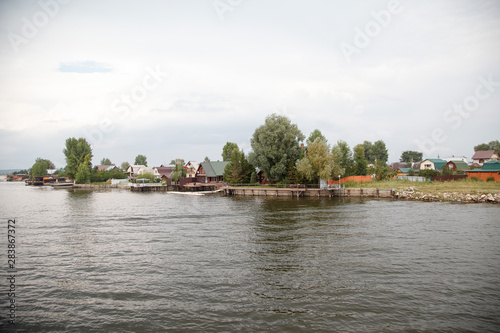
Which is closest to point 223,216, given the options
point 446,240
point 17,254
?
point 17,254

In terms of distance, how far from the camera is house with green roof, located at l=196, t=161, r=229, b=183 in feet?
271

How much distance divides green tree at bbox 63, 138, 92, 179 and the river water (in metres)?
97.4

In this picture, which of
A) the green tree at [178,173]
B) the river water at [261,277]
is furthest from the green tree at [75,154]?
the river water at [261,277]

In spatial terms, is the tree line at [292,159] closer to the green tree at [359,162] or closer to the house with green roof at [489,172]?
the green tree at [359,162]

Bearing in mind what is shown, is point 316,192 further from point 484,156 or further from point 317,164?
point 484,156

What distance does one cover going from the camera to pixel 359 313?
11828mm

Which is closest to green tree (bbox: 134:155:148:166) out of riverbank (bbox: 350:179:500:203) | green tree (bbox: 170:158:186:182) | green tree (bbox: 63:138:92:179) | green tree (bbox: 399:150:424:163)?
green tree (bbox: 63:138:92:179)

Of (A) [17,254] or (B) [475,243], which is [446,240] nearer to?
(B) [475,243]

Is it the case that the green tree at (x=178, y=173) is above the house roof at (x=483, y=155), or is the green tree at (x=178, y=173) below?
below

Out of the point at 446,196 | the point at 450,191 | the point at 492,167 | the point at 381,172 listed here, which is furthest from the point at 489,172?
the point at 381,172

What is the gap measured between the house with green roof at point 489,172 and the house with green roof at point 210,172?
5474 cm

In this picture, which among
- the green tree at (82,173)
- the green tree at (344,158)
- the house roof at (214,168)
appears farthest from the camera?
the green tree at (82,173)

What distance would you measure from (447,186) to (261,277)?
147 feet

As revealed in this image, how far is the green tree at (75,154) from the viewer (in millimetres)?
113625
